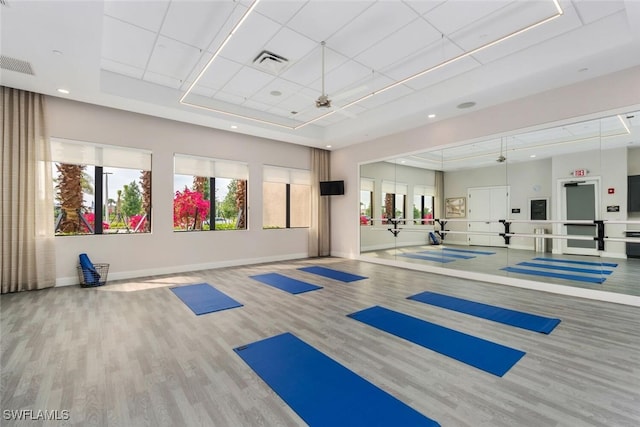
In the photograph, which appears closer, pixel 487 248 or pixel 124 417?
pixel 124 417

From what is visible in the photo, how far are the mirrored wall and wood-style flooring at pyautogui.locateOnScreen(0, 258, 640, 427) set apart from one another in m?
0.90

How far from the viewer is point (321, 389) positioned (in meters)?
2.19

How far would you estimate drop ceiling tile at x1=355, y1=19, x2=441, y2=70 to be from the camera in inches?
151

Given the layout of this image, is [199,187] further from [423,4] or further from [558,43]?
[558,43]

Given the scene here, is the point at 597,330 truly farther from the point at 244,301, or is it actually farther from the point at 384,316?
the point at 244,301

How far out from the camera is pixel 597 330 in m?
3.23

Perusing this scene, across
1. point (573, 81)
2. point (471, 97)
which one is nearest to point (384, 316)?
point (471, 97)

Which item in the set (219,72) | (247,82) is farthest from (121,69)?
(247,82)

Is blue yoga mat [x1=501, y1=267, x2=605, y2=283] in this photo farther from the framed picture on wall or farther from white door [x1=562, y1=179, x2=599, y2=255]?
the framed picture on wall

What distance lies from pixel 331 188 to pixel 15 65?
6.60 meters

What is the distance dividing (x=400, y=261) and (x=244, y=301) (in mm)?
4218

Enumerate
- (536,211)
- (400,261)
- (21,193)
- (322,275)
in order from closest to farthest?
(21,193), (536,211), (322,275), (400,261)

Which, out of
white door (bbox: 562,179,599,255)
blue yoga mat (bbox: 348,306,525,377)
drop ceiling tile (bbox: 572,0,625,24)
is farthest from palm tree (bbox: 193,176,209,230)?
→ white door (bbox: 562,179,599,255)

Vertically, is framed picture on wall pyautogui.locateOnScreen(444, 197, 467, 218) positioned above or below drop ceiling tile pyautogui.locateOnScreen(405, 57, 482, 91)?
below
